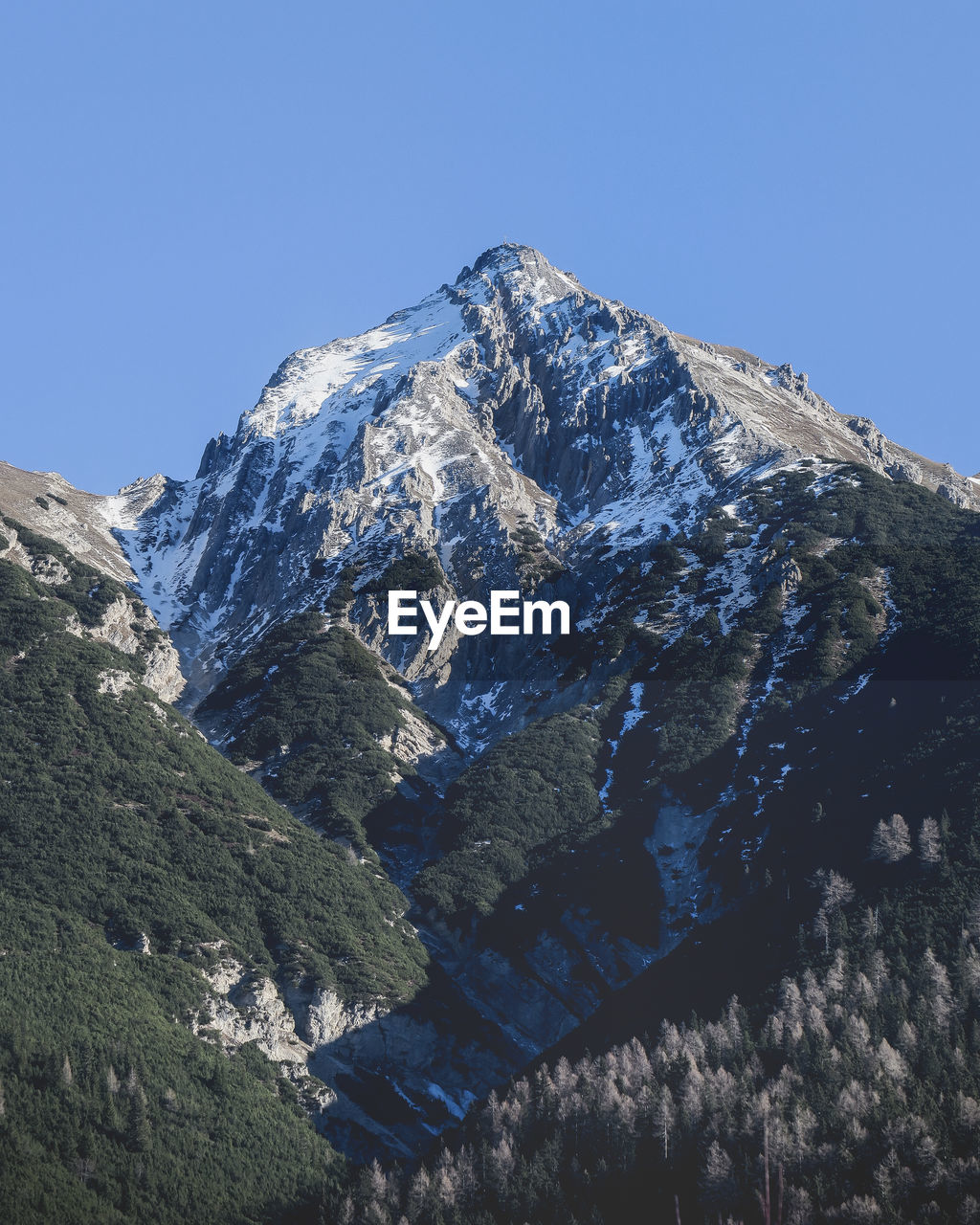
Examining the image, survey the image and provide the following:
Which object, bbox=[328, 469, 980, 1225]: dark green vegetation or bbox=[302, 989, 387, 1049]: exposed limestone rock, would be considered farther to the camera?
bbox=[302, 989, 387, 1049]: exposed limestone rock

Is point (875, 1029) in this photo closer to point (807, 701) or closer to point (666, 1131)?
point (666, 1131)

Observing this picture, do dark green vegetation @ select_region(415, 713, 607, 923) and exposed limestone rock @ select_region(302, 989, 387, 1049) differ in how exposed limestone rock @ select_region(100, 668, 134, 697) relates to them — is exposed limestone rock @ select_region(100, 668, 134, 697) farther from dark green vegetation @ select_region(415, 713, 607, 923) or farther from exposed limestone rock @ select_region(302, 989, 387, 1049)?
exposed limestone rock @ select_region(302, 989, 387, 1049)

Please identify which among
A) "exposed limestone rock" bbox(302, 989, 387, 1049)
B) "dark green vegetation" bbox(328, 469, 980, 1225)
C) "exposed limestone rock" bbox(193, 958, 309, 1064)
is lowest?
"exposed limestone rock" bbox(193, 958, 309, 1064)

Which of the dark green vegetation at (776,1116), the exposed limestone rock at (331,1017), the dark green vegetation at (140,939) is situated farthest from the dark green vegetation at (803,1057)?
the exposed limestone rock at (331,1017)

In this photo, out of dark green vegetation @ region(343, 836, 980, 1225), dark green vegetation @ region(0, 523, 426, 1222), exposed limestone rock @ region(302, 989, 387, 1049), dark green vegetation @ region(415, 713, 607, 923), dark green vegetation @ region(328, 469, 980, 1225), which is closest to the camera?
dark green vegetation @ region(343, 836, 980, 1225)

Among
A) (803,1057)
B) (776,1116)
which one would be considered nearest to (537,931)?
(803,1057)

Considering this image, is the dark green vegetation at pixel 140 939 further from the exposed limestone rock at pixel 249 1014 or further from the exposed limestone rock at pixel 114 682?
the exposed limestone rock at pixel 249 1014

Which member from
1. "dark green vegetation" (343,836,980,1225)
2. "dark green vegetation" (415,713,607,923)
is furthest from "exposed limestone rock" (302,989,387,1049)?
"dark green vegetation" (415,713,607,923)

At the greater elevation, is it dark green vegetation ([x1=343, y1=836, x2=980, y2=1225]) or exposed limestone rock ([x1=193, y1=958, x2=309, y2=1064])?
dark green vegetation ([x1=343, y1=836, x2=980, y2=1225])
